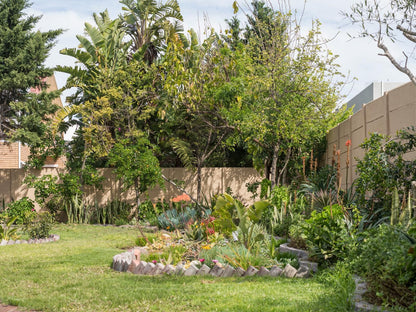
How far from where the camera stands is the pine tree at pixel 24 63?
1698 cm

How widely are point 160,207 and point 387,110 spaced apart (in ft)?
30.2

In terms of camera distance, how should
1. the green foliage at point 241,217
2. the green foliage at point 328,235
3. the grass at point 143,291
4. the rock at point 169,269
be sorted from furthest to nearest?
the green foliage at point 241,217 → the rock at point 169,269 → the green foliage at point 328,235 → the grass at point 143,291

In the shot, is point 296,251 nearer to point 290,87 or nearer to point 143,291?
point 143,291

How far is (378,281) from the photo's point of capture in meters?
4.41

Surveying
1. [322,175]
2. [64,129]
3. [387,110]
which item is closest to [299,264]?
[387,110]

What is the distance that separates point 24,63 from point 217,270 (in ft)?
44.7

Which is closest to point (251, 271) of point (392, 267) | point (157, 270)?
point (157, 270)

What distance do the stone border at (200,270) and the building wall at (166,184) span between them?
9579mm

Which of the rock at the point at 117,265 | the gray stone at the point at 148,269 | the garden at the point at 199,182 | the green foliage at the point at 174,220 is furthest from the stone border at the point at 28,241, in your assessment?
the gray stone at the point at 148,269

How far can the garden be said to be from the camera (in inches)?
206

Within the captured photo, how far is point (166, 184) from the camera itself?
1695cm

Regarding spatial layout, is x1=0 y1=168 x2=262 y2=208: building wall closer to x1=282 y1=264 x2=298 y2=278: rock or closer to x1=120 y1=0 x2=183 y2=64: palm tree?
x1=120 y1=0 x2=183 y2=64: palm tree

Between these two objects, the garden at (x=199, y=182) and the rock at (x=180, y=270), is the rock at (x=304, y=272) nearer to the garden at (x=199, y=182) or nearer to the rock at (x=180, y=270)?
the garden at (x=199, y=182)

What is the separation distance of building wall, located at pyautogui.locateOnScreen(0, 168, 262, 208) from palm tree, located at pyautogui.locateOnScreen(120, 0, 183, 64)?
14.8 feet
